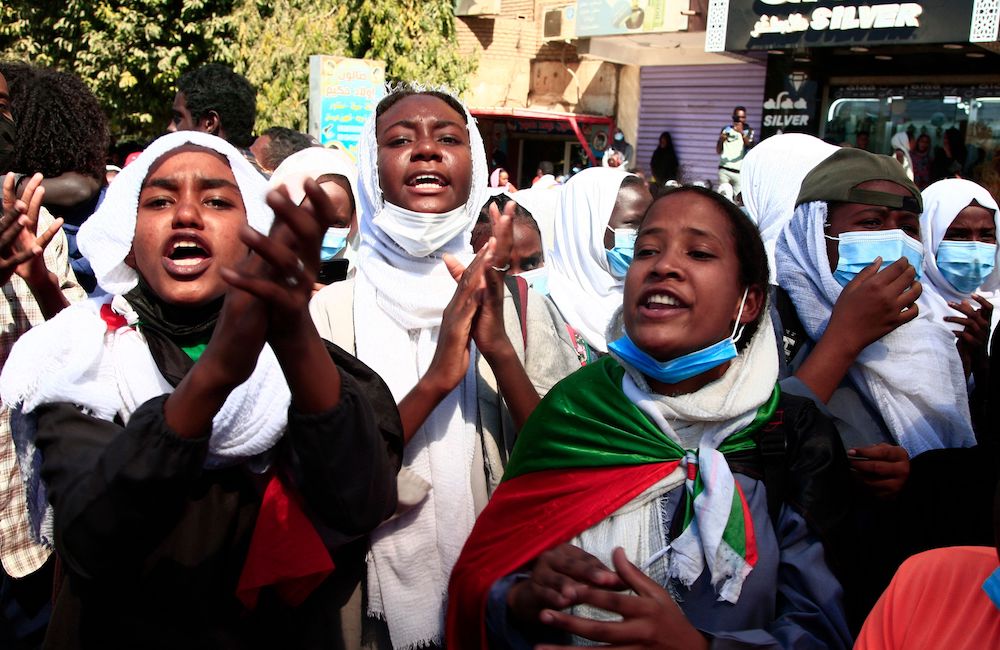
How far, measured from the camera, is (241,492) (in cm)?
180

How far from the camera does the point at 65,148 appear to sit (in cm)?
393

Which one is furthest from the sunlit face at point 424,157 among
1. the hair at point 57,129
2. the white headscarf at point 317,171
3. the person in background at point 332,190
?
the hair at point 57,129

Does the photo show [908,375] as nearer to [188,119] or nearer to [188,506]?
[188,506]

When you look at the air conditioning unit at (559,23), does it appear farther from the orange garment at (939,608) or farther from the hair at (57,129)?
the orange garment at (939,608)

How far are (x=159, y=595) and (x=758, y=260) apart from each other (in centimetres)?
153

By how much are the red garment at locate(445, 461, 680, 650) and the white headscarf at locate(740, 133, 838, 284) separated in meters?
1.91

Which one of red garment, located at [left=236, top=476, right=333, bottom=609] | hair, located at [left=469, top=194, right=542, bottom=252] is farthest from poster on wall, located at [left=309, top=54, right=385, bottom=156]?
red garment, located at [left=236, top=476, right=333, bottom=609]

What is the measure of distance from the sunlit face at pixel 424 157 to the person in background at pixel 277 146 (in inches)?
149

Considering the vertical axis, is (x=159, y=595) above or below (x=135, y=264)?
below

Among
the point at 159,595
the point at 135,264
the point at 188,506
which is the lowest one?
the point at 159,595

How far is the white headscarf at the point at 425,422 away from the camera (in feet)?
6.72

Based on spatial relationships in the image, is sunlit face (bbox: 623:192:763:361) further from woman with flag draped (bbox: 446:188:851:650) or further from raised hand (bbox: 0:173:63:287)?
raised hand (bbox: 0:173:63:287)

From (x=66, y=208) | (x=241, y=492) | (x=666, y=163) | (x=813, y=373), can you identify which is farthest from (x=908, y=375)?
(x=666, y=163)

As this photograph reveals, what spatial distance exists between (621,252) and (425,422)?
64.1 inches
